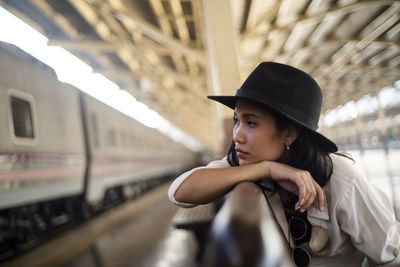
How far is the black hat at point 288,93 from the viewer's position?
1262mm

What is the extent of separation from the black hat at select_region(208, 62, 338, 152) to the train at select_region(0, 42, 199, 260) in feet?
12.5

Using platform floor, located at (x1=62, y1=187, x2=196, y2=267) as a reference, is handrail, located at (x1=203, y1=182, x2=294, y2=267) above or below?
above

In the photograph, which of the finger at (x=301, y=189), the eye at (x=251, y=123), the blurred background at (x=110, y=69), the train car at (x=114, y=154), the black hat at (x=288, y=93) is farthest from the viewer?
the train car at (x=114, y=154)

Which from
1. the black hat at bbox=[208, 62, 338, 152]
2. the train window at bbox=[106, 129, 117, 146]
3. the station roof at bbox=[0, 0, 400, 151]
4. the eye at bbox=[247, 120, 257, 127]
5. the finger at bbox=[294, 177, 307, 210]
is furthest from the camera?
the train window at bbox=[106, 129, 117, 146]

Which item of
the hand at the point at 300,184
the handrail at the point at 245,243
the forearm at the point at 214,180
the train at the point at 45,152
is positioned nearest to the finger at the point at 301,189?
the hand at the point at 300,184

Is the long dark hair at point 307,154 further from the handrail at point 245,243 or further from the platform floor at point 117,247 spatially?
the platform floor at point 117,247

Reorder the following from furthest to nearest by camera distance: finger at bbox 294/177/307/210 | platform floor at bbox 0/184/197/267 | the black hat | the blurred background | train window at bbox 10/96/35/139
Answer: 1. the blurred background
2. train window at bbox 10/96/35/139
3. platform floor at bbox 0/184/197/267
4. the black hat
5. finger at bbox 294/177/307/210

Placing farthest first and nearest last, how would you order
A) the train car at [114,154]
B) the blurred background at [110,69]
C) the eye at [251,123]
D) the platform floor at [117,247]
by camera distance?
the train car at [114,154]
the blurred background at [110,69]
the platform floor at [117,247]
the eye at [251,123]

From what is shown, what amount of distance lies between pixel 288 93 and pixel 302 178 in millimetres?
354

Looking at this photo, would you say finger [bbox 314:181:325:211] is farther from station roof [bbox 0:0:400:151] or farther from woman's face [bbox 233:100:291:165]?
station roof [bbox 0:0:400:151]

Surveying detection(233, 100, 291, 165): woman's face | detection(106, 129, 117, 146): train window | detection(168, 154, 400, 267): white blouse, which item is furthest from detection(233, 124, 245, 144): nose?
detection(106, 129, 117, 146): train window

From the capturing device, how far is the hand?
45.1 inches

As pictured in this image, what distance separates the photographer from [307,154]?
1.36 metres

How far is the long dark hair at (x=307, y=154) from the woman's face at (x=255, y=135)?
35 millimetres
